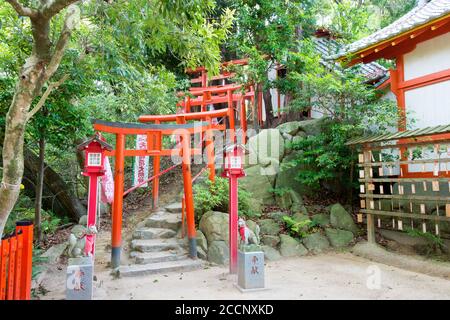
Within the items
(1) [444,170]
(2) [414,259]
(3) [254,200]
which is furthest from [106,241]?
(1) [444,170]

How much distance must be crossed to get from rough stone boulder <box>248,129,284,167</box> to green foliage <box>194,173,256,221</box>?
6.40 ft

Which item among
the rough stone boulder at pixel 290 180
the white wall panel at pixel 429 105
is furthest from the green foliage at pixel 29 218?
the white wall panel at pixel 429 105

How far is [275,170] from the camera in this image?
10.5 metres

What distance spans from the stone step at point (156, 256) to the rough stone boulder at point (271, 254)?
194cm

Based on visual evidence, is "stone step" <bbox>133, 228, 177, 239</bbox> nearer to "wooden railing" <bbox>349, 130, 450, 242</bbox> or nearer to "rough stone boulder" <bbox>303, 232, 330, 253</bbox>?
"rough stone boulder" <bbox>303, 232, 330, 253</bbox>

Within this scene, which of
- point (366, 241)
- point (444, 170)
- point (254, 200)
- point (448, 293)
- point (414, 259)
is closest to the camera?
point (448, 293)

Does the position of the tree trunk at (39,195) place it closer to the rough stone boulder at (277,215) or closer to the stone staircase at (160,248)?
the stone staircase at (160,248)

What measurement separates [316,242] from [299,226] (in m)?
0.59

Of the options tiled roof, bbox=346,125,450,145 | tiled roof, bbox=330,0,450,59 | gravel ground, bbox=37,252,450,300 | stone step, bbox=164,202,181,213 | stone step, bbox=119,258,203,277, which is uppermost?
tiled roof, bbox=330,0,450,59

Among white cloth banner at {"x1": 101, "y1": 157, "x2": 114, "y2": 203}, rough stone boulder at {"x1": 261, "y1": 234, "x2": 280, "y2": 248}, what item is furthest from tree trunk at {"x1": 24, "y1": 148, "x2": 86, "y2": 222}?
rough stone boulder at {"x1": 261, "y1": 234, "x2": 280, "y2": 248}

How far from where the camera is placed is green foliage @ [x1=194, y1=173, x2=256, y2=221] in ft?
27.7

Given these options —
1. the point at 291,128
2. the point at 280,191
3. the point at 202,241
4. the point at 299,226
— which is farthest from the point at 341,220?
the point at 202,241

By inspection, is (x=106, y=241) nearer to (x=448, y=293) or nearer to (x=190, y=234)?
(x=190, y=234)

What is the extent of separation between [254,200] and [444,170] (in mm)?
4784
